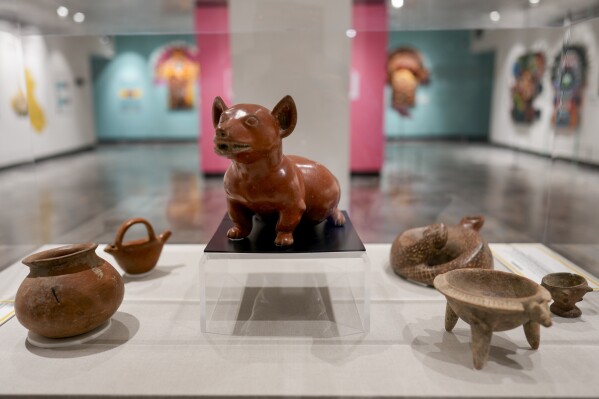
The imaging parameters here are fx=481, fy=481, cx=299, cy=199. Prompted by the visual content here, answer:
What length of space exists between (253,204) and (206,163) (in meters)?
5.20

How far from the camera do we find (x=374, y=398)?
4.26 feet

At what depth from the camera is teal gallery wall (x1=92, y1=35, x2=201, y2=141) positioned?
6391 millimetres

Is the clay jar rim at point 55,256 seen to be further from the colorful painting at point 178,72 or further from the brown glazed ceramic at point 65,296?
the colorful painting at point 178,72

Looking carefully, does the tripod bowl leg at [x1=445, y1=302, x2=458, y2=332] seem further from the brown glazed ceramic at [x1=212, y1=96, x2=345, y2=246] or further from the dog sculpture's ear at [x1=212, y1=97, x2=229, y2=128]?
the dog sculpture's ear at [x1=212, y1=97, x2=229, y2=128]

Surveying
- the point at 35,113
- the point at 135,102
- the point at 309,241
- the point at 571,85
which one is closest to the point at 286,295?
the point at 309,241

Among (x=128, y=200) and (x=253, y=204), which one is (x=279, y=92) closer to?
(x=253, y=204)

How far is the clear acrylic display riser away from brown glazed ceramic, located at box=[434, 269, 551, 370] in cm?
31

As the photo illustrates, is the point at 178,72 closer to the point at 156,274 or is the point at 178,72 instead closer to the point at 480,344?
the point at 156,274

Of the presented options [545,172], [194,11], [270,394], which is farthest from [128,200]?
[545,172]

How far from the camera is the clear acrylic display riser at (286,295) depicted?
1.67m

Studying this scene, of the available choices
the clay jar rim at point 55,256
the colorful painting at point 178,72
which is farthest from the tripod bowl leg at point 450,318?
the colorful painting at point 178,72

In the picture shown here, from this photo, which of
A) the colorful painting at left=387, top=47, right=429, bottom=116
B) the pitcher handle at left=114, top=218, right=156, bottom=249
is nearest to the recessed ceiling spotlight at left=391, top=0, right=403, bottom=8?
the pitcher handle at left=114, top=218, right=156, bottom=249

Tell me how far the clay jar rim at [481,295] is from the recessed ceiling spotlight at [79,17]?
8.80 feet

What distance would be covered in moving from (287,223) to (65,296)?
745mm
